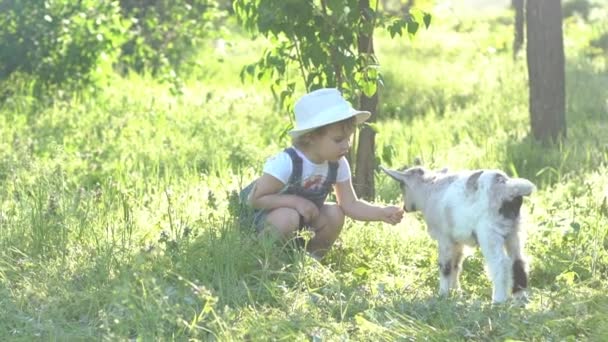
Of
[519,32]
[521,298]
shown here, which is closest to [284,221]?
[521,298]

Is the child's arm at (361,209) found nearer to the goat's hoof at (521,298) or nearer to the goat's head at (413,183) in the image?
the goat's head at (413,183)

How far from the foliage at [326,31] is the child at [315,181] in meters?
0.68

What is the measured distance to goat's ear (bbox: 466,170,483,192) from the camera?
474 centimetres

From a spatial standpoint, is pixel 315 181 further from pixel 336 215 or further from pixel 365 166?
pixel 365 166

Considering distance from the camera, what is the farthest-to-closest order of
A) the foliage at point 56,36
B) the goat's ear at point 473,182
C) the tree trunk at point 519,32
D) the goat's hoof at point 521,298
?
the tree trunk at point 519,32 < the foliage at point 56,36 < the goat's ear at point 473,182 < the goat's hoof at point 521,298

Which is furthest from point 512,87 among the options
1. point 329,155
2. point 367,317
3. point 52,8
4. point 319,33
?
point 367,317

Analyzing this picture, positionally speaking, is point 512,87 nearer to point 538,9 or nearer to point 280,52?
point 538,9

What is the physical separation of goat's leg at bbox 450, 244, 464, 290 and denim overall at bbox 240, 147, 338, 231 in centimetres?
86

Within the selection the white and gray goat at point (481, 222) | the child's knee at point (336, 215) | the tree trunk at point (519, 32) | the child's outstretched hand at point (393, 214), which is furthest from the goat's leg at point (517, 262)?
the tree trunk at point (519, 32)

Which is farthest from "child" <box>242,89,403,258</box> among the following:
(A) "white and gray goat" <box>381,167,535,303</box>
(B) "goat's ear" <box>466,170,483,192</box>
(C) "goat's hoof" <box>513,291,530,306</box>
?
(C) "goat's hoof" <box>513,291,530,306</box>

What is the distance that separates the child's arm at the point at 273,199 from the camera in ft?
17.6

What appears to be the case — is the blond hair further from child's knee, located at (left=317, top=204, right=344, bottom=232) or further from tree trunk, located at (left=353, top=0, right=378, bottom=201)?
tree trunk, located at (left=353, top=0, right=378, bottom=201)

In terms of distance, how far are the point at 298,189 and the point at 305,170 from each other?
0.13 m

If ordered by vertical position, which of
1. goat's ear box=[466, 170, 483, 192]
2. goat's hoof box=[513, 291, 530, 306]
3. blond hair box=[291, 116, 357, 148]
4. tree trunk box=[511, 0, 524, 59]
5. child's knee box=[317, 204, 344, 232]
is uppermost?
blond hair box=[291, 116, 357, 148]
